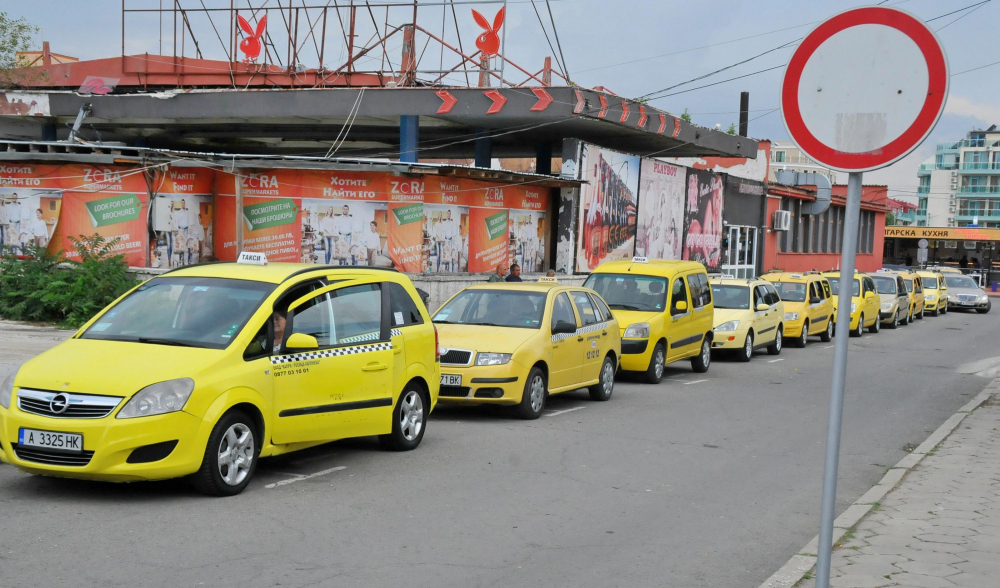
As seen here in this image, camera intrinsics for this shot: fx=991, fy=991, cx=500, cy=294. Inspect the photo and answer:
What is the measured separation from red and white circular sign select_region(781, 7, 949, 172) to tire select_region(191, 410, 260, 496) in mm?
4996

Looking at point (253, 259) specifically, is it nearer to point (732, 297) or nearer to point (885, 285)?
point (732, 297)

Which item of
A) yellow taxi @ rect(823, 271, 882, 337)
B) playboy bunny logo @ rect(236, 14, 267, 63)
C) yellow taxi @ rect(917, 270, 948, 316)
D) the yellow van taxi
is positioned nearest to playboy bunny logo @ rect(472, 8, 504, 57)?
playboy bunny logo @ rect(236, 14, 267, 63)

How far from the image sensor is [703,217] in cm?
3878

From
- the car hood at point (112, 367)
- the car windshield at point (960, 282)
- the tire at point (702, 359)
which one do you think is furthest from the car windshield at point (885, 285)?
the car hood at point (112, 367)

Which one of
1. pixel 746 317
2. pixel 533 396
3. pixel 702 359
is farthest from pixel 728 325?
pixel 533 396

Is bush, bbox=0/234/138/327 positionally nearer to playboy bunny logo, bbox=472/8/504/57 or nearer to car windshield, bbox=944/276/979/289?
playboy bunny logo, bbox=472/8/504/57

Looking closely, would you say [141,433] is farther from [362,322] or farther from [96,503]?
[362,322]

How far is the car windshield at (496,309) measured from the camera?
12.8 metres

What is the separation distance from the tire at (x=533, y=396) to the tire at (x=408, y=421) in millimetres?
2073

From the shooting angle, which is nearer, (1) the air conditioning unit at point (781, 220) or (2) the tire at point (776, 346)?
(2) the tire at point (776, 346)

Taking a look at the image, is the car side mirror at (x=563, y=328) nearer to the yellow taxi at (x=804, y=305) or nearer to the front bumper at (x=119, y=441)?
the front bumper at (x=119, y=441)

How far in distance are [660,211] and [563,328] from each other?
73.8 feet

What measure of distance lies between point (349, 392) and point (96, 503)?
7.55 ft

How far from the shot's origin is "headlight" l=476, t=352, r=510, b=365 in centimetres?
1170
